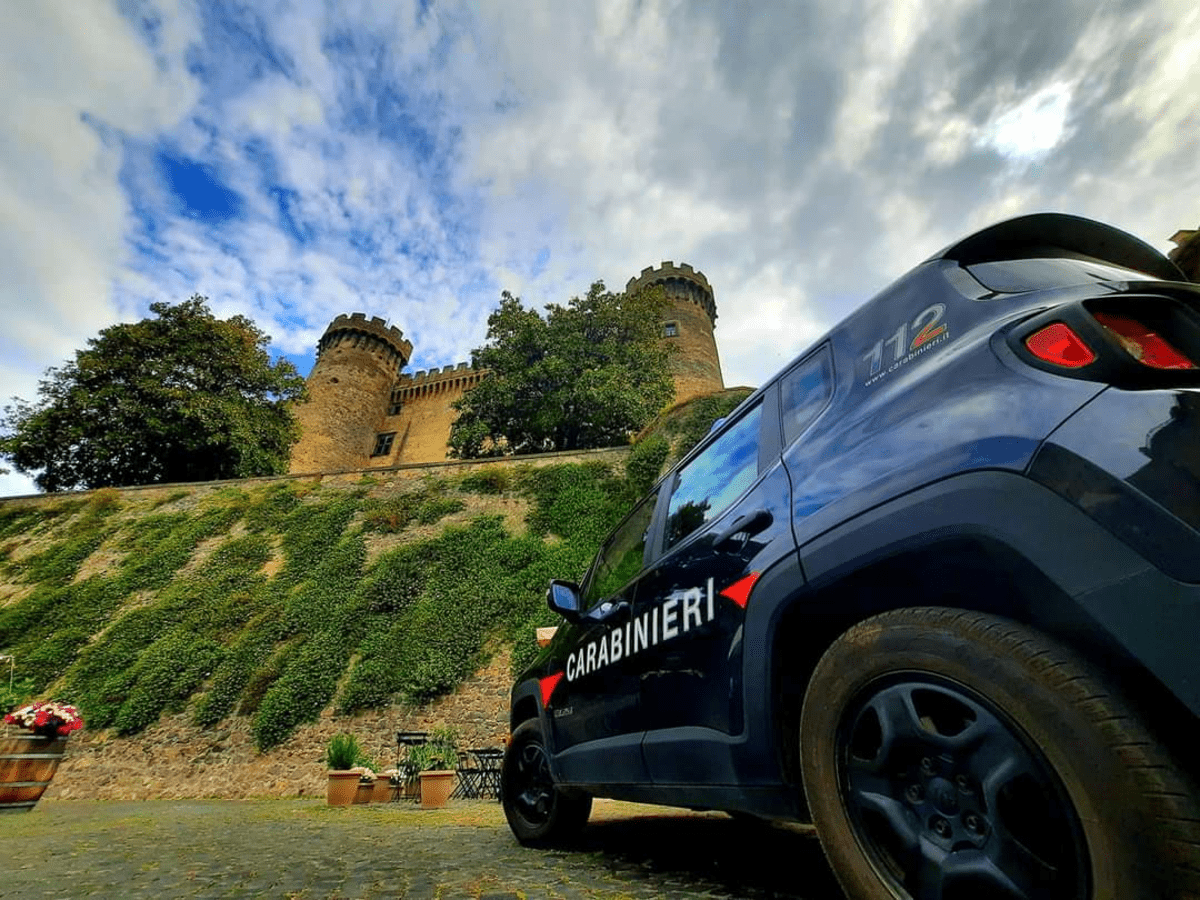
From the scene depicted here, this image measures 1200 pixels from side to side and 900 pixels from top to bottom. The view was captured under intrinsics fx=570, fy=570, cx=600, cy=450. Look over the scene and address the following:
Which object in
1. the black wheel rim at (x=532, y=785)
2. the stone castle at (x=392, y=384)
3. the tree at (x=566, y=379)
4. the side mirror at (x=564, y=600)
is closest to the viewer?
the side mirror at (x=564, y=600)

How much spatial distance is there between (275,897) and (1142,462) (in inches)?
130

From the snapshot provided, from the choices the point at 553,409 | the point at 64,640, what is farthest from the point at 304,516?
the point at 553,409

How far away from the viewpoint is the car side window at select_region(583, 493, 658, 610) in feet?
9.74

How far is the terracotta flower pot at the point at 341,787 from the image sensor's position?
7.41 meters

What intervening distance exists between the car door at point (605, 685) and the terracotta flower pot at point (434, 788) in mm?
4763

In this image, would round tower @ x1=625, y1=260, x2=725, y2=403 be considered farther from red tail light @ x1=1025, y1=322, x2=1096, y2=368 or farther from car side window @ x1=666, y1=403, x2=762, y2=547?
red tail light @ x1=1025, y1=322, x2=1096, y2=368

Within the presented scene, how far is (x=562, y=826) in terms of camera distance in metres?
3.30

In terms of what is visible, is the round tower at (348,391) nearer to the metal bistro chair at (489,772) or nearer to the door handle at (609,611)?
the metal bistro chair at (489,772)

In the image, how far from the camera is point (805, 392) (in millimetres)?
2188

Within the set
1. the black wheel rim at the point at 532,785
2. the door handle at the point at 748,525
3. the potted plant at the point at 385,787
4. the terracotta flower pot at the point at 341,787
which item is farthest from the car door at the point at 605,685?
the potted plant at the point at 385,787

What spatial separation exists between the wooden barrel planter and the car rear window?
9.46 m

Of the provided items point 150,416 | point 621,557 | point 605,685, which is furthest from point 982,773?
point 150,416

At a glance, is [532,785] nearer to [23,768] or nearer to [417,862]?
[417,862]

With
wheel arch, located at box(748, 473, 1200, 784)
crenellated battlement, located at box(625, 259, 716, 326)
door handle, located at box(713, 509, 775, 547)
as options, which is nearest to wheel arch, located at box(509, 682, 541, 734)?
door handle, located at box(713, 509, 775, 547)
